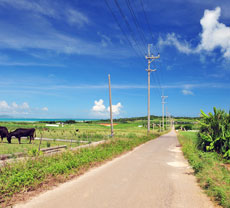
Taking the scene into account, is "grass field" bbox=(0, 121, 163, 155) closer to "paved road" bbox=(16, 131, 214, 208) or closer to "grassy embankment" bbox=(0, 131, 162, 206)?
"grassy embankment" bbox=(0, 131, 162, 206)

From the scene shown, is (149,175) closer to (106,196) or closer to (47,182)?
(106,196)

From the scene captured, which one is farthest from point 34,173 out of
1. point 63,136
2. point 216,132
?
point 63,136

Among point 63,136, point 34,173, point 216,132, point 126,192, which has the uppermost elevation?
point 216,132

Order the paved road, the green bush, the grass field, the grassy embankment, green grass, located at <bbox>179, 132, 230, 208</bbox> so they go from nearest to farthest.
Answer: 1. the paved road
2. green grass, located at <bbox>179, 132, 230, 208</bbox>
3. the grassy embankment
4. the green bush
5. the grass field

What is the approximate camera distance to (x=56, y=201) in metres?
5.38

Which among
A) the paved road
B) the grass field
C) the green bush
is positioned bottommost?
the grass field

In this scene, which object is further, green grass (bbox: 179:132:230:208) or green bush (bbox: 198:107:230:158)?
green bush (bbox: 198:107:230:158)

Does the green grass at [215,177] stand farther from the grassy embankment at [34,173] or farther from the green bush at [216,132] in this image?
the grassy embankment at [34,173]

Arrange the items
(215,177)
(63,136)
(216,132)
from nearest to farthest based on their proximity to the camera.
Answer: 1. (215,177)
2. (216,132)
3. (63,136)

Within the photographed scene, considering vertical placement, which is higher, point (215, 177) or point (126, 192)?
point (215, 177)

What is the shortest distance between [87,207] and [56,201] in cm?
97

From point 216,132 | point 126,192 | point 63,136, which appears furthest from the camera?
point 63,136

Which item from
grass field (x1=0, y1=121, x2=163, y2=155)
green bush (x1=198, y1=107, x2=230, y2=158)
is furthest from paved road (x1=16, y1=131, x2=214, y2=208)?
grass field (x1=0, y1=121, x2=163, y2=155)

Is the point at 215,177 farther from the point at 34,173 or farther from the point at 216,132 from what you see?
the point at 34,173
